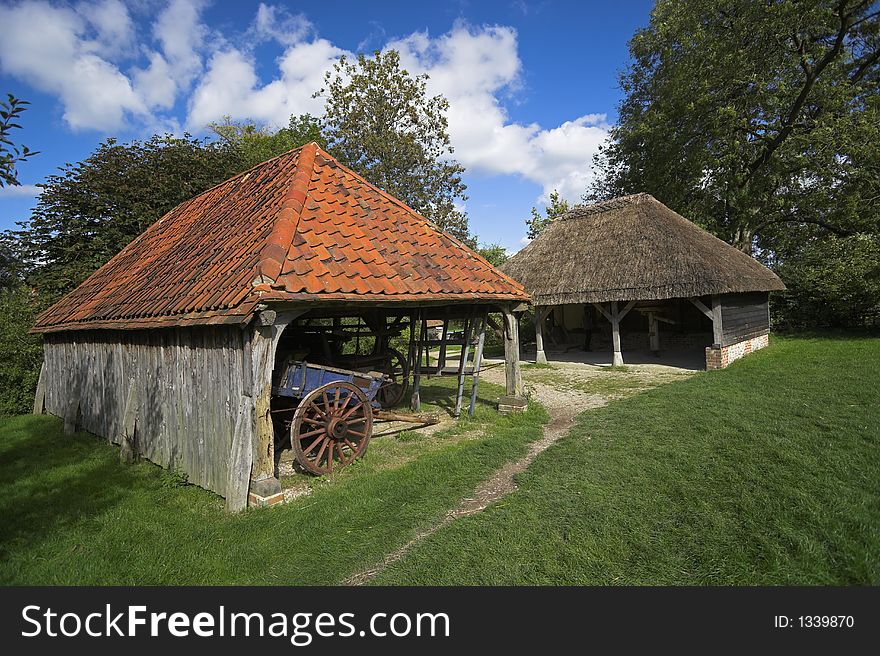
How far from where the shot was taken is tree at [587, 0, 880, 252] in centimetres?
1728

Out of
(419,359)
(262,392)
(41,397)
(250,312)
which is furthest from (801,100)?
(41,397)

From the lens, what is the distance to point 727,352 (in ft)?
40.5

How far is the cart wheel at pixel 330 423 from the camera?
209 inches

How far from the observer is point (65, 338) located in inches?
362

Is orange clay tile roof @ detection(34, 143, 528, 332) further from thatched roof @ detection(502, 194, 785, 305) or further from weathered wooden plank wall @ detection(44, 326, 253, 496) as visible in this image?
thatched roof @ detection(502, 194, 785, 305)

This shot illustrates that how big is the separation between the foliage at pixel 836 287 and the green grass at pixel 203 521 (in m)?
15.6

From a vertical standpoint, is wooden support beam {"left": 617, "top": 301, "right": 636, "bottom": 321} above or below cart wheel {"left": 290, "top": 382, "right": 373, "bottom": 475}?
above

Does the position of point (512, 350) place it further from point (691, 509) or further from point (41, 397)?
point (41, 397)

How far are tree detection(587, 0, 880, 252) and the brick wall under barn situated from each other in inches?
327

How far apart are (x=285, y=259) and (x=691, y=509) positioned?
4.70 metres

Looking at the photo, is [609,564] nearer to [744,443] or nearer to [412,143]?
[744,443]

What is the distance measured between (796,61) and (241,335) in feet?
77.5

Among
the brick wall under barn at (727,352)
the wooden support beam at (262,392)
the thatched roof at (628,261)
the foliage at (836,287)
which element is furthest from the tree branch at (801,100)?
the wooden support beam at (262,392)

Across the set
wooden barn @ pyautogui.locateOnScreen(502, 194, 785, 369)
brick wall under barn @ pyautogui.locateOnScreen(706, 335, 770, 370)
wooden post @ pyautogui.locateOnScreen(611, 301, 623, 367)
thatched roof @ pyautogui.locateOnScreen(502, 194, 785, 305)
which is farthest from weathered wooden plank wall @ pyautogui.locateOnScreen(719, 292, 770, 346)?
wooden post @ pyautogui.locateOnScreen(611, 301, 623, 367)
